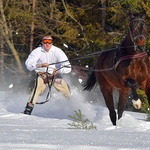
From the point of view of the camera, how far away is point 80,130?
27.6ft

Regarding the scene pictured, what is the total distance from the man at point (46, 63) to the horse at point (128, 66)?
2.41 feet

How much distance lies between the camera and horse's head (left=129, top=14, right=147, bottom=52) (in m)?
10.7

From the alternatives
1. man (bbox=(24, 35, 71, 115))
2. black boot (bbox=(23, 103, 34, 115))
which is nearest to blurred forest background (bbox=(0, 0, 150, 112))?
man (bbox=(24, 35, 71, 115))

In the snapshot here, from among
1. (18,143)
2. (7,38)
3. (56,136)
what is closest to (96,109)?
(56,136)

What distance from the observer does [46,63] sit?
12.9 m

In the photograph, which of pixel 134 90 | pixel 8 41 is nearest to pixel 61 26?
pixel 8 41

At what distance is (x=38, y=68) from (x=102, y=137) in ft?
19.2

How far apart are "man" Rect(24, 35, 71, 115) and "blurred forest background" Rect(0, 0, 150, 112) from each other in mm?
8795

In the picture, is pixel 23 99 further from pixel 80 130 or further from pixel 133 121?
pixel 80 130

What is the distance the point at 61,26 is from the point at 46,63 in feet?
35.6

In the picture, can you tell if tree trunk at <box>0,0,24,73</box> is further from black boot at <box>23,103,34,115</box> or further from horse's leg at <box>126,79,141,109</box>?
horse's leg at <box>126,79,141,109</box>

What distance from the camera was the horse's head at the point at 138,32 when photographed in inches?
422

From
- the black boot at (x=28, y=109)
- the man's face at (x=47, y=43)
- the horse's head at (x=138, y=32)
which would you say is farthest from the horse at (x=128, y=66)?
the black boot at (x=28, y=109)

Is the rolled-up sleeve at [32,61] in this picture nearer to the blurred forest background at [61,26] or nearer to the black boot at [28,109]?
the black boot at [28,109]
